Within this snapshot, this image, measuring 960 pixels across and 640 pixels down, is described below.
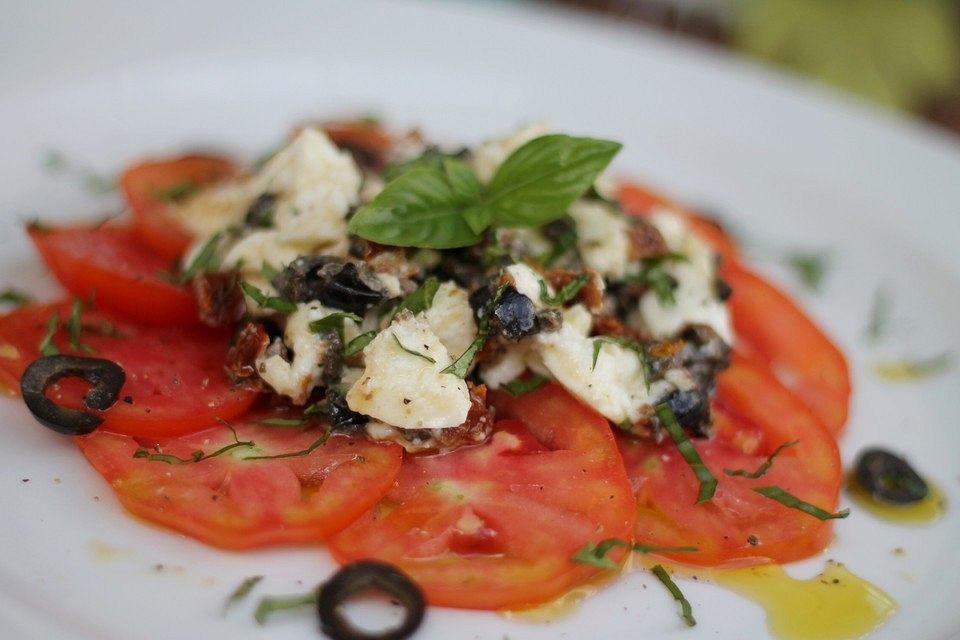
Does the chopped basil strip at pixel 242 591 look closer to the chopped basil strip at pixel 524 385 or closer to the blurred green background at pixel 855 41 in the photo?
the chopped basil strip at pixel 524 385

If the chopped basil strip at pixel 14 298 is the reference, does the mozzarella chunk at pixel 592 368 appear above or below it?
above

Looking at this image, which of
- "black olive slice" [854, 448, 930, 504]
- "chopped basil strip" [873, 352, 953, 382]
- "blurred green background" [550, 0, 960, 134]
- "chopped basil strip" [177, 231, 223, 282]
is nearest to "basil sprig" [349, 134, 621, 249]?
"chopped basil strip" [177, 231, 223, 282]

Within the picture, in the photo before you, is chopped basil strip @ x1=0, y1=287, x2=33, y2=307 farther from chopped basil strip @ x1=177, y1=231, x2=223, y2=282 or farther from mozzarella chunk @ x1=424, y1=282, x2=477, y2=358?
mozzarella chunk @ x1=424, y1=282, x2=477, y2=358

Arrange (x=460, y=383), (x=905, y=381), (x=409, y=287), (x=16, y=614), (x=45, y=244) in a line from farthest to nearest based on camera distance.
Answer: (x=905, y=381)
(x=45, y=244)
(x=409, y=287)
(x=460, y=383)
(x=16, y=614)

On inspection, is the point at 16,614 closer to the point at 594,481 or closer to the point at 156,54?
the point at 594,481

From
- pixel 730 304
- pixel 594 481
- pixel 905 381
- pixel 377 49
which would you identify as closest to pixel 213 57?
pixel 377 49

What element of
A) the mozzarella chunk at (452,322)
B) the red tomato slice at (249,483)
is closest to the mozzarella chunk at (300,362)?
the red tomato slice at (249,483)
